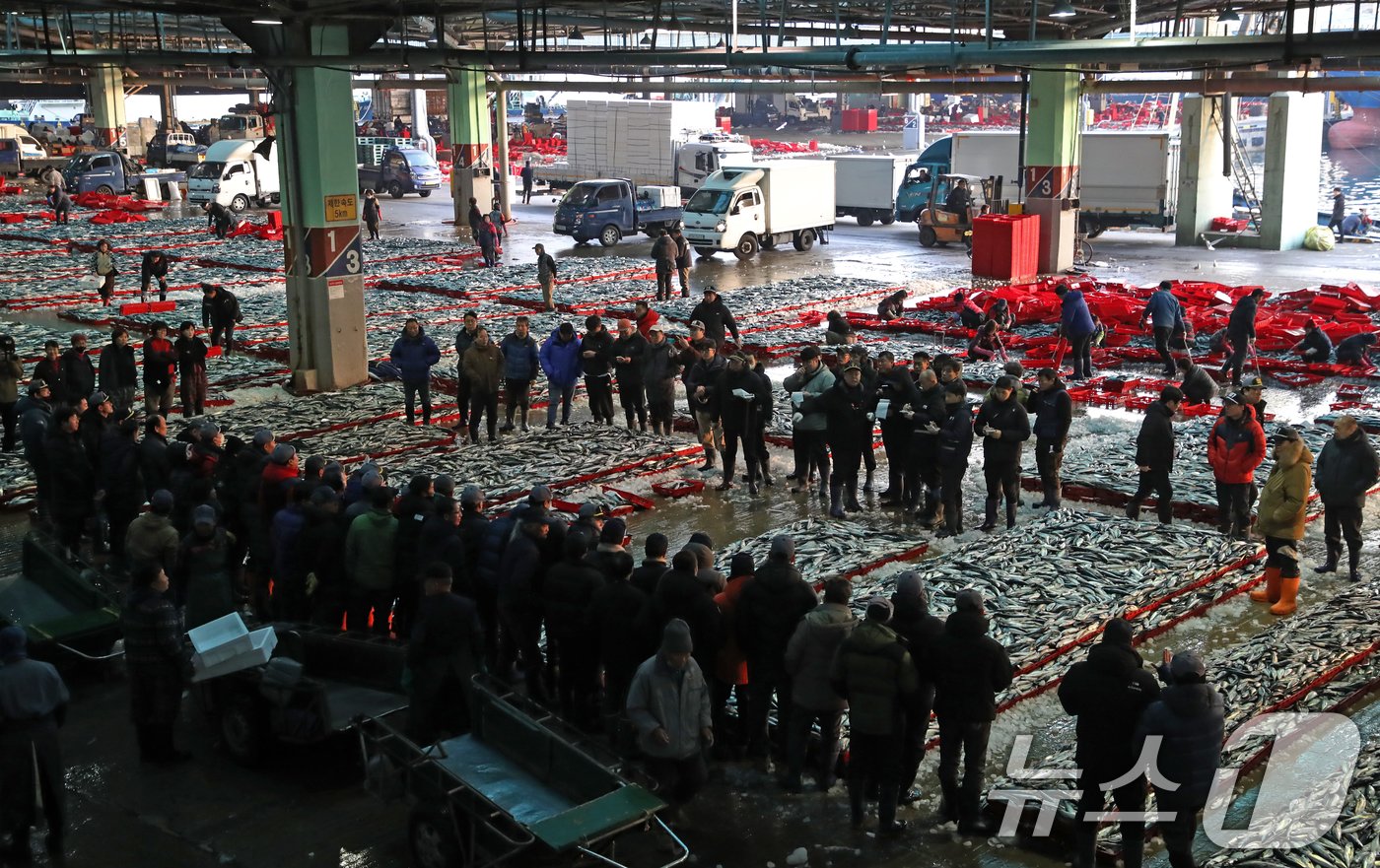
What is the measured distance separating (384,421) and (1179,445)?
1009cm

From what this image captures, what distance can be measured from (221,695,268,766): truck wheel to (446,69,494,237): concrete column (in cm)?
3244

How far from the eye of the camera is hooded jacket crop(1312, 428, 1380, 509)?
12.2 metres

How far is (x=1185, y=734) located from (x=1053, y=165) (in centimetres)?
2763

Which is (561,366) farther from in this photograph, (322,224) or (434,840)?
(434,840)

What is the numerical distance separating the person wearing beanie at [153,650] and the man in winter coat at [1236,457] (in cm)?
932

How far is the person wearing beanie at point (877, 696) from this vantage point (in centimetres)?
798

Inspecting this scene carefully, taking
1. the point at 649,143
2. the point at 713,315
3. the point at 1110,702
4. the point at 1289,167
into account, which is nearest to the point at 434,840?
the point at 1110,702

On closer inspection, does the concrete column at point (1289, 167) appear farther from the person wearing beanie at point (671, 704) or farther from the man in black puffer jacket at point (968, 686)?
the person wearing beanie at point (671, 704)

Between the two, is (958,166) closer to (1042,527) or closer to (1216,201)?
(1216,201)

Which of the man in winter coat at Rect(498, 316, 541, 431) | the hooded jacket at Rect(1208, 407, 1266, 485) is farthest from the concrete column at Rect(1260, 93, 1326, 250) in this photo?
the man in winter coat at Rect(498, 316, 541, 431)

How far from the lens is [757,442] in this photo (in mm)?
15328

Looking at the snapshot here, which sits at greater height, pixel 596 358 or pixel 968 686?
pixel 596 358

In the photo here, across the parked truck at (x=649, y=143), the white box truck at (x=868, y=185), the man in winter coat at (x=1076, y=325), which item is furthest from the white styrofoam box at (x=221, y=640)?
the parked truck at (x=649, y=143)

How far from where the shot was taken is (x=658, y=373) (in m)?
16.9
